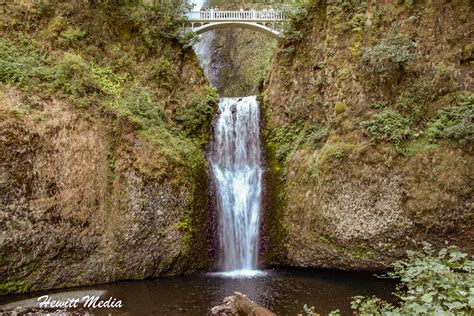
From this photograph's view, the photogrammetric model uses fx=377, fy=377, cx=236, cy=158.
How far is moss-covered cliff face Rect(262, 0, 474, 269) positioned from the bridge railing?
15.0ft

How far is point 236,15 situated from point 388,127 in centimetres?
1090

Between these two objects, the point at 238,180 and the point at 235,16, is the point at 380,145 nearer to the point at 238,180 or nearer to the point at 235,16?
the point at 238,180

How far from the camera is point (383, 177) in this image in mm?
12047

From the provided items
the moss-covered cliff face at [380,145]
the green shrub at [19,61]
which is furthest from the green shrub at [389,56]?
the green shrub at [19,61]

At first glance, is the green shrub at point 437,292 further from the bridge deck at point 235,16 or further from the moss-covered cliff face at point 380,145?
the bridge deck at point 235,16

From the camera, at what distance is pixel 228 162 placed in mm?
15688

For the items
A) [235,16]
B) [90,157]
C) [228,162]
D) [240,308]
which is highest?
[235,16]

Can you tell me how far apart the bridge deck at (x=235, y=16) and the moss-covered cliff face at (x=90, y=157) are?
12.8 feet

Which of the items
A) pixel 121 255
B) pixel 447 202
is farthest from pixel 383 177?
pixel 121 255

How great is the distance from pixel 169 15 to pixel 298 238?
37.4ft

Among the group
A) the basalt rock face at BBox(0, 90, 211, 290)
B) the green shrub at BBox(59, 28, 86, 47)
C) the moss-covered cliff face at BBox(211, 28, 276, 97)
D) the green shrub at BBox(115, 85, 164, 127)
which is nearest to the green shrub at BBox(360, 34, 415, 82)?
the basalt rock face at BBox(0, 90, 211, 290)

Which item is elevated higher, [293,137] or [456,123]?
[456,123]

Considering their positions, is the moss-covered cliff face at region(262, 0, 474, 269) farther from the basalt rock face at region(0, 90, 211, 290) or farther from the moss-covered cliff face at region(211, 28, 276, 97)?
the moss-covered cliff face at region(211, 28, 276, 97)

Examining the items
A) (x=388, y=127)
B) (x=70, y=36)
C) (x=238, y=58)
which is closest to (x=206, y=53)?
(x=238, y=58)
